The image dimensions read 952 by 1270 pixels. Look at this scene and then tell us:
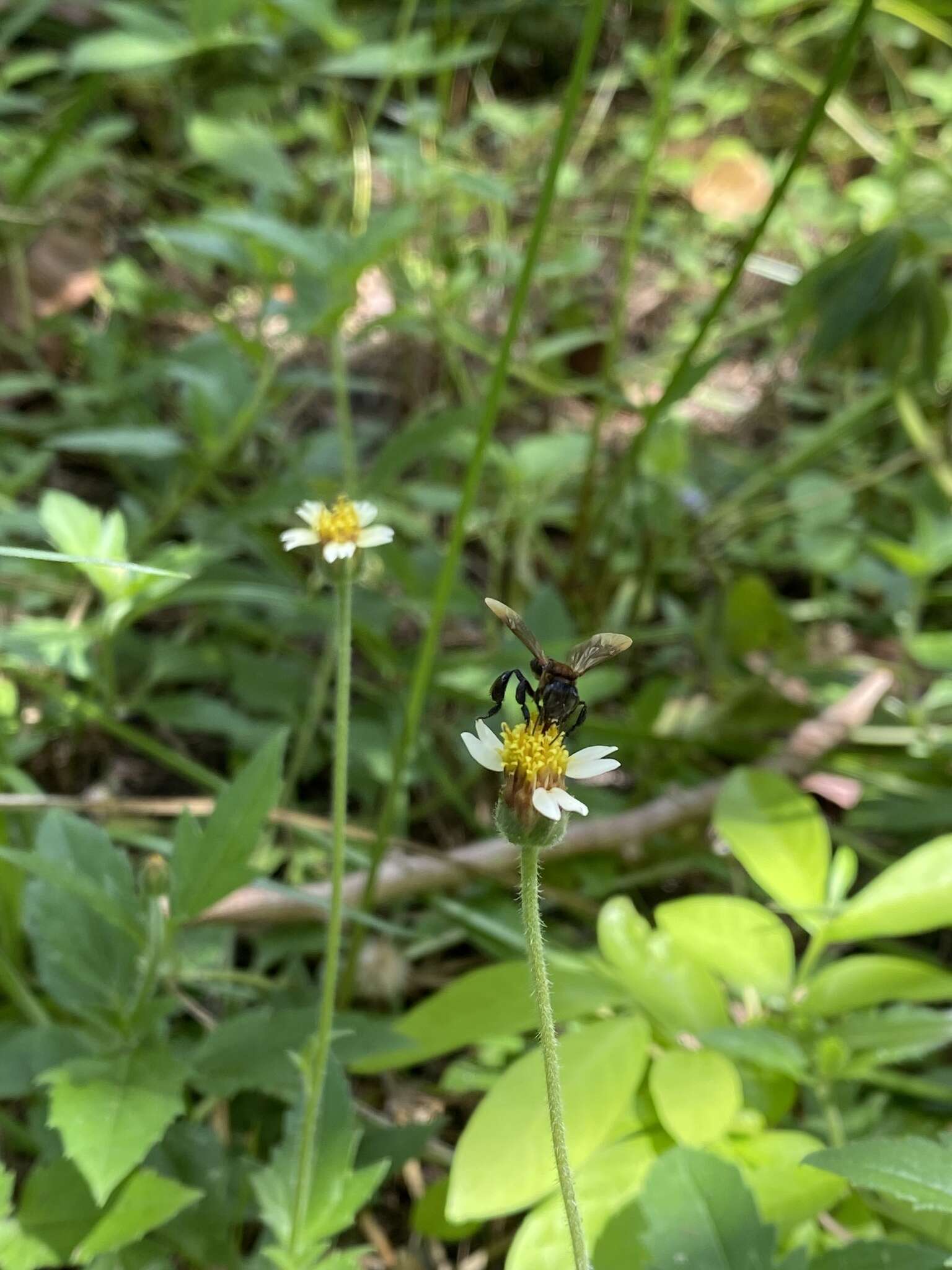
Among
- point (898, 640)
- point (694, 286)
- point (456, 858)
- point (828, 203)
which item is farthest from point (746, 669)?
point (828, 203)

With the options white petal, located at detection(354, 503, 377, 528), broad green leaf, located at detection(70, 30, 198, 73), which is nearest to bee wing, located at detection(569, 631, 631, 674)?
white petal, located at detection(354, 503, 377, 528)

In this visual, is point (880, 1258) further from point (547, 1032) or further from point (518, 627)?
point (518, 627)

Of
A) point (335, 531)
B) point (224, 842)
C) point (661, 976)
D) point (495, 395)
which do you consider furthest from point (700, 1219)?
point (495, 395)

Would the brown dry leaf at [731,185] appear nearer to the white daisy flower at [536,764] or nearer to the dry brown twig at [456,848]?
the dry brown twig at [456,848]

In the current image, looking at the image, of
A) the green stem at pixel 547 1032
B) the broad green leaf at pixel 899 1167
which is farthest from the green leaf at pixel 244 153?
the broad green leaf at pixel 899 1167

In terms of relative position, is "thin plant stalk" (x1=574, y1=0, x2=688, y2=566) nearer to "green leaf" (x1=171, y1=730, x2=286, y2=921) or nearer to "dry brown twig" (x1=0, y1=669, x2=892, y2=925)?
"dry brown twig" (x1=0, y1=669, x2=892, y2=925)

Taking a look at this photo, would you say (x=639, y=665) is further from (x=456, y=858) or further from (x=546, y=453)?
(x=456, y=858)
